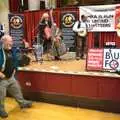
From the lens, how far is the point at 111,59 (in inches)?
213

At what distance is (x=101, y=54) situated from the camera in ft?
18.0

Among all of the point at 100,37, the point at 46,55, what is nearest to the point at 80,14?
the point at 46,55

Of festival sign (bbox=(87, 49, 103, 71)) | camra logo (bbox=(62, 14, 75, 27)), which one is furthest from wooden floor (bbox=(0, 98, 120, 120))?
camra logo (bbox=(62, 14, 75, 27))

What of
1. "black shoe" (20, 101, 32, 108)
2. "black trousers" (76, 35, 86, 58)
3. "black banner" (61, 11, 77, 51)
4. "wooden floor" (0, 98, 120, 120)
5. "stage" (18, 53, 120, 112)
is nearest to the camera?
"wooden floor" (0, 98, 120, 120)

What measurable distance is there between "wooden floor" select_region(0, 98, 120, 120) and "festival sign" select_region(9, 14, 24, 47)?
5.01 m

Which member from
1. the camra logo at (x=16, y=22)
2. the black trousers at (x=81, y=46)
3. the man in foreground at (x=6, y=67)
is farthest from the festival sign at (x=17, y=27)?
the man in foreground at (x=6, y=67)

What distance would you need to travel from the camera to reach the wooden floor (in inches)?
194

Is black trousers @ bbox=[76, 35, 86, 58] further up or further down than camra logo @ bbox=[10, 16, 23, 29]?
further down

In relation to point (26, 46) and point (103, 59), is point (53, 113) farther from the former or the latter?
point (26, 46)

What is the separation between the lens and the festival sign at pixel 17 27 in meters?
10.2

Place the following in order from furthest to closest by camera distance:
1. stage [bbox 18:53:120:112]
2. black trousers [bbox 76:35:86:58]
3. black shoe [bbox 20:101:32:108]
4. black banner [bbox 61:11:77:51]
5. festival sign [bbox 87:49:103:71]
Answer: black banner [bbox 61:11:77:51] < black trousers [bbox 76:35:86:58] < festival sign [bbox 87:49:103:71] < black shoe [bbox 20:101:32:108] < stage [bbox 18:53:120:112]

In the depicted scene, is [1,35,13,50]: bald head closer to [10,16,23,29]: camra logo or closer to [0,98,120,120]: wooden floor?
[0,98,120,120]: wooden floor

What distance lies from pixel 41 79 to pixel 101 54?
1187 mm

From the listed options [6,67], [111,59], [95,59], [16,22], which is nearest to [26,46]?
[16,22]
